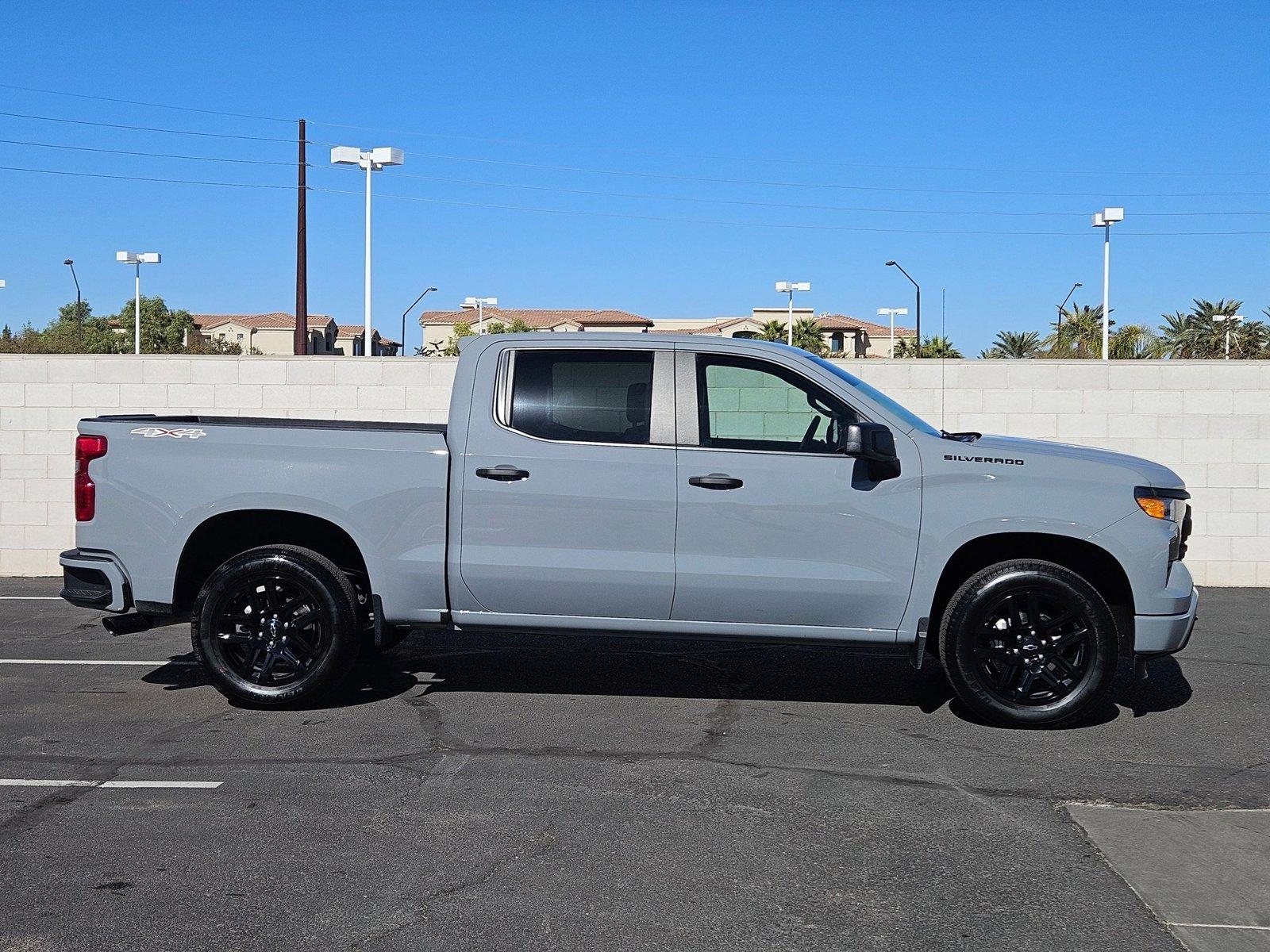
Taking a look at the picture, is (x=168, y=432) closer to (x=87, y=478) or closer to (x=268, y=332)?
(x=87, y=478)

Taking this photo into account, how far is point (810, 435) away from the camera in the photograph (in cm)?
658

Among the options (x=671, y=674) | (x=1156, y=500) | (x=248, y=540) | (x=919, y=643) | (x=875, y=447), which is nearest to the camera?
(x=875, y=447)

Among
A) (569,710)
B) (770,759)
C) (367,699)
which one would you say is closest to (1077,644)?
(770,759)

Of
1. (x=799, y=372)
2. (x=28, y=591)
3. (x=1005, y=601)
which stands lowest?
(x=28, y=591)

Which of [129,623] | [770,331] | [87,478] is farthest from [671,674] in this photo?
[770,331]

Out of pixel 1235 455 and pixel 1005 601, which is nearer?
pixel 1005 601

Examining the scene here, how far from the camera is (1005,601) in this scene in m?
6.37

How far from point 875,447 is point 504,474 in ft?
6.24

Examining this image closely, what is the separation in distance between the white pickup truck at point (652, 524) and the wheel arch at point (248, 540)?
0.03 m

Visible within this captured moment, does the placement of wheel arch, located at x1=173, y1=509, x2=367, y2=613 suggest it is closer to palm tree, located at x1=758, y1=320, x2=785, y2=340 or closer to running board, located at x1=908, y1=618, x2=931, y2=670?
running board, located at x1=908, y1=618, x2=931, y2=670

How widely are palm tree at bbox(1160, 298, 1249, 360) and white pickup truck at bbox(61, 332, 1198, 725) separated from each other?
52.1 m

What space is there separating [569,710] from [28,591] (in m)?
7.06

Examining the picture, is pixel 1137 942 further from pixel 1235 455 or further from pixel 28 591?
pixel 28 591

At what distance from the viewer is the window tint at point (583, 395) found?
258 inches
